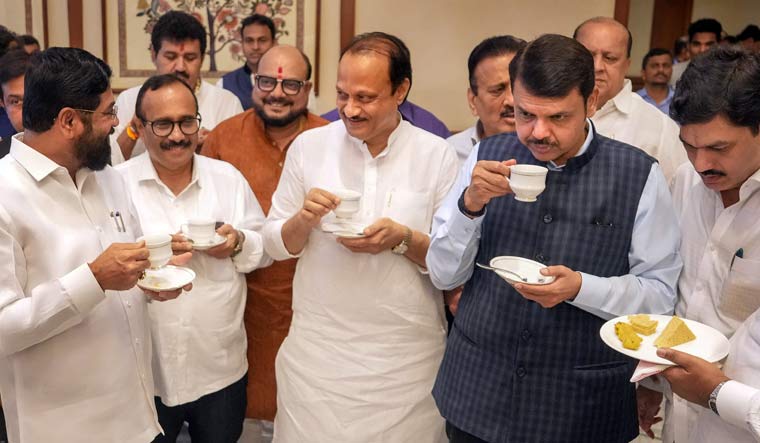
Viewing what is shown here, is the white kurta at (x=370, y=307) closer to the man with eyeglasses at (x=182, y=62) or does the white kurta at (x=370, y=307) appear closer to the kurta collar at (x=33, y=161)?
the kurta collar at (x=33, y=161)

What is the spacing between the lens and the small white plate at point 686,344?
60.4 inches

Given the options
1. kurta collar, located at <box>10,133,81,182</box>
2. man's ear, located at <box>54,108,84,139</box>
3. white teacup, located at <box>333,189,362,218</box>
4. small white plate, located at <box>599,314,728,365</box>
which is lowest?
small white plate, located at <box>599,314,728,365</box>

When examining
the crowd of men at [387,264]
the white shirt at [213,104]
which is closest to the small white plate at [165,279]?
the crowd of men at [387,264]

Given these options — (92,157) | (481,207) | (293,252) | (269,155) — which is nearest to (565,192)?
(481,207)

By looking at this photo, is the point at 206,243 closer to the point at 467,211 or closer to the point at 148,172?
the point at 148,172

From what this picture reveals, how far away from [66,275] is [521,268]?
3.61 feet

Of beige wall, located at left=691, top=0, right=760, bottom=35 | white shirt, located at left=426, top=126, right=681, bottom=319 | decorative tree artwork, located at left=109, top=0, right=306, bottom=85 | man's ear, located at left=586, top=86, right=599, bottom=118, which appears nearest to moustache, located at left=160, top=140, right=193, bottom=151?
white shirt, located at left=426, top=126, right=681, bottom=319

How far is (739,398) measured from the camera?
4.68 ft

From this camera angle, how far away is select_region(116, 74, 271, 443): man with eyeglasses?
2445 mm

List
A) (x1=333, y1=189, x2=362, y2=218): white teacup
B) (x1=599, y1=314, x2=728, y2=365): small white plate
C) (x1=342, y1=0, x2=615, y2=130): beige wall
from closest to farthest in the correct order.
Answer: (x1=599, y1=314, x2=728, y2=365): small white plate → (x1=333, y1=189, x2=362, y2=218): white teacup → (x1=342, y1=0, x2=615, y2=130): beige wall

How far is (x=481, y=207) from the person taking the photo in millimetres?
1759

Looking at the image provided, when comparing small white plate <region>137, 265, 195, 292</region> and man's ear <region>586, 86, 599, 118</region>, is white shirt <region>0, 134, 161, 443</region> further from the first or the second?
man's ear <region>586, 86, 599, 118</region>

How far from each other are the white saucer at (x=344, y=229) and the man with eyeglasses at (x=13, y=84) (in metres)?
1.47

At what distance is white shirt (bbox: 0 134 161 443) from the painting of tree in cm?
330
